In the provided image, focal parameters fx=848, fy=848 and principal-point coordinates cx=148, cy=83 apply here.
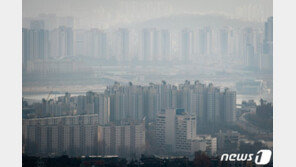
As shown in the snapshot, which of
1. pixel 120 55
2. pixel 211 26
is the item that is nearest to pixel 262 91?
pixel 211 26

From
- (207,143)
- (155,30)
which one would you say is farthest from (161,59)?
(207,143)

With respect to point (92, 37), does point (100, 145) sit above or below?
below

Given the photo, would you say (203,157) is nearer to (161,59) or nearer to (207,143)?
(207,143)

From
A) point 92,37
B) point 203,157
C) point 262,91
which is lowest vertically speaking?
point 203,157

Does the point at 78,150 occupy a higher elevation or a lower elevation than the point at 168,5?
lower

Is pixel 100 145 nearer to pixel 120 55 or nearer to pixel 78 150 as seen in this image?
pixel 78 150
